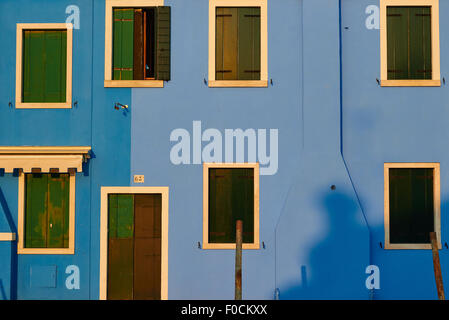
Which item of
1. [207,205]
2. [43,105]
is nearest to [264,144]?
[207,205]

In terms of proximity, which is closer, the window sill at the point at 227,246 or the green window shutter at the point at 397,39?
the window sill at the point at 227,246

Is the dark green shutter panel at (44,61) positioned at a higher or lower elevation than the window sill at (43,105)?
higher

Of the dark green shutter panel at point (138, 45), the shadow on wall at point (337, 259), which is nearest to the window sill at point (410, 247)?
the shadow on wall at point (337, 259)

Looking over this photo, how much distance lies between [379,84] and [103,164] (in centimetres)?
576

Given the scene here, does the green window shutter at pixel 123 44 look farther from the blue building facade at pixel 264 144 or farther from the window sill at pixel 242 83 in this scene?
the window sill at pixel 242 83

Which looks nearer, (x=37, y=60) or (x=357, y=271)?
(x=357, y=271)

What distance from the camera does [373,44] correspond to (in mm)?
10094

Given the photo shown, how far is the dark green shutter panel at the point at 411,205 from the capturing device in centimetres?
993

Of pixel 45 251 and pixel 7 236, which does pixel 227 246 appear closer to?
pixel 45 251

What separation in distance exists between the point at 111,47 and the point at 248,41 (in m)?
2.79

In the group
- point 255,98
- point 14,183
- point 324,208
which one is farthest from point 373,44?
point 14,183

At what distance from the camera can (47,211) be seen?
32.9 feet

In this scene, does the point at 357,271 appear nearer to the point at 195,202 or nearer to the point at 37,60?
the point at 195,202

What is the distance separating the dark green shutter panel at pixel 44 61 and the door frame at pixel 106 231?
7.95 ft
